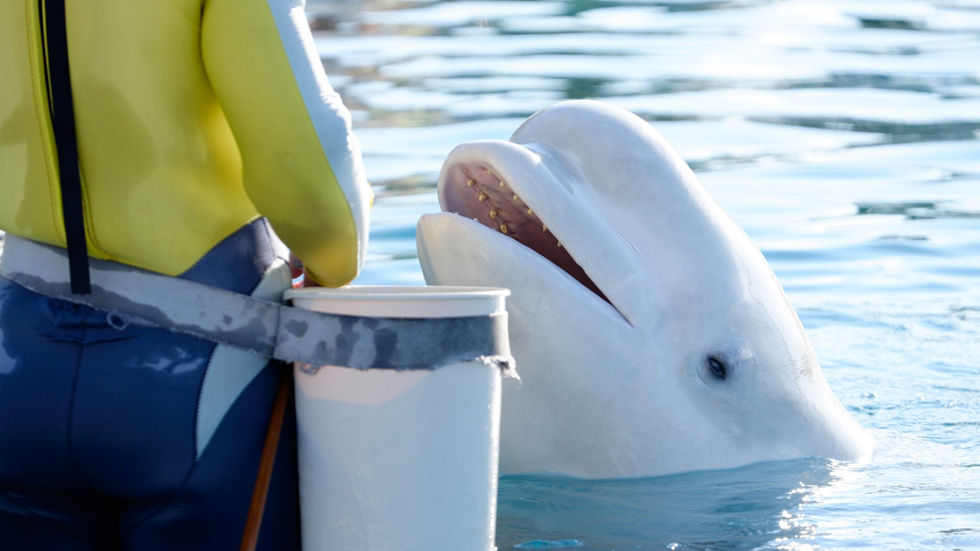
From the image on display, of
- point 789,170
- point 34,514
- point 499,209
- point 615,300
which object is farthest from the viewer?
point 789,170

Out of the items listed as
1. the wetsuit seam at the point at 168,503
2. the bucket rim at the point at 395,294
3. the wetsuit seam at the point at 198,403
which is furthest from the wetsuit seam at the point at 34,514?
the bucket rim at the point at 395,294

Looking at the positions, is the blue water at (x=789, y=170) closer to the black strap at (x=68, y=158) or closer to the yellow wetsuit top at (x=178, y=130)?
the yellow wetsuit top at (x=178, y=130)

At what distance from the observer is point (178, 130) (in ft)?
9.34

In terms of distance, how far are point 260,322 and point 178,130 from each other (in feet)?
1.36

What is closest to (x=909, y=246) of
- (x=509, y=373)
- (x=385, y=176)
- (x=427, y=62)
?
(x=385, y=176)

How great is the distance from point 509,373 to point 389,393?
0.92ft

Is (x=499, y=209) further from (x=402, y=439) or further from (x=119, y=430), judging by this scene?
(x=119, y=430)

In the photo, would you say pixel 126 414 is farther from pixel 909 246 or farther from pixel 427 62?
pixel 427 62

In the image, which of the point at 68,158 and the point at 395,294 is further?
the point at 395,294

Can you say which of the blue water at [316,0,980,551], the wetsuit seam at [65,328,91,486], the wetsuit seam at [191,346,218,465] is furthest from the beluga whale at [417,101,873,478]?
the wetsuit seam at [65,328,91,486]

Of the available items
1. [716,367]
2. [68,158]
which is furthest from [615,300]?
[68,158]

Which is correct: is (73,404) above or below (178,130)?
below

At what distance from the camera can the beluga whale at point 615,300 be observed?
4109 mm

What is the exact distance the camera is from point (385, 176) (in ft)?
37.2
